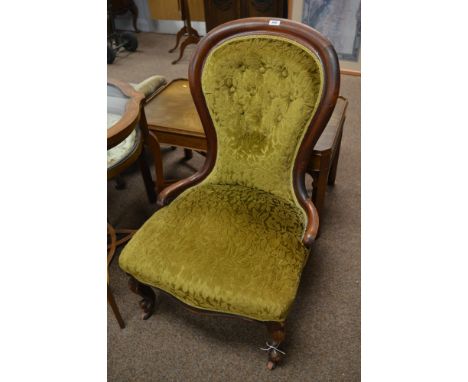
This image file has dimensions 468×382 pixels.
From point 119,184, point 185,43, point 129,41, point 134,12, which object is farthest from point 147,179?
point 134,12

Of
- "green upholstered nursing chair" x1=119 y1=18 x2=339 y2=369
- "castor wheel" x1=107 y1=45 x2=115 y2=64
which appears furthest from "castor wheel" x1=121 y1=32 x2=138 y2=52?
"green upholstered nursing chair" x1=119 y1=18 x2=339 y2=369

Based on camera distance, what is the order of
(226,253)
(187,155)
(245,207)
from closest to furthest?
(226,253) → (245,207) → (187,155)

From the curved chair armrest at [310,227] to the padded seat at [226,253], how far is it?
31mm

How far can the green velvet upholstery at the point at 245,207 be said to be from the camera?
86 cm

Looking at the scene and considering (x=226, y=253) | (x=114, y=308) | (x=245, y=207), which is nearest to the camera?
(x=226, y=253)

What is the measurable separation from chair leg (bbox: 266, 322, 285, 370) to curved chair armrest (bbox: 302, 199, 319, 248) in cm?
24

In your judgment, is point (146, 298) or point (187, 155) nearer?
point (146, 298)

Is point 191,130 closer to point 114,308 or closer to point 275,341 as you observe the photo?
point 114,308

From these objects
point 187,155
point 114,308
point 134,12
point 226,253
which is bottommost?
point 114,308

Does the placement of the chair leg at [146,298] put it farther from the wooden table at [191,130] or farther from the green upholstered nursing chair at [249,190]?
the wooden table at [191,130]

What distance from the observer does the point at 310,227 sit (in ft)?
3.10

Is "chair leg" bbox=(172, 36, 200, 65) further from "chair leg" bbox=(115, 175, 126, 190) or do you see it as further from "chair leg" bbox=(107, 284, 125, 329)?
"chair leg" bbox=(107, 284, 125, 329)

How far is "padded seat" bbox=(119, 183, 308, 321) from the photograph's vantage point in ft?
2.78

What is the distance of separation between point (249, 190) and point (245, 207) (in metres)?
0.09
